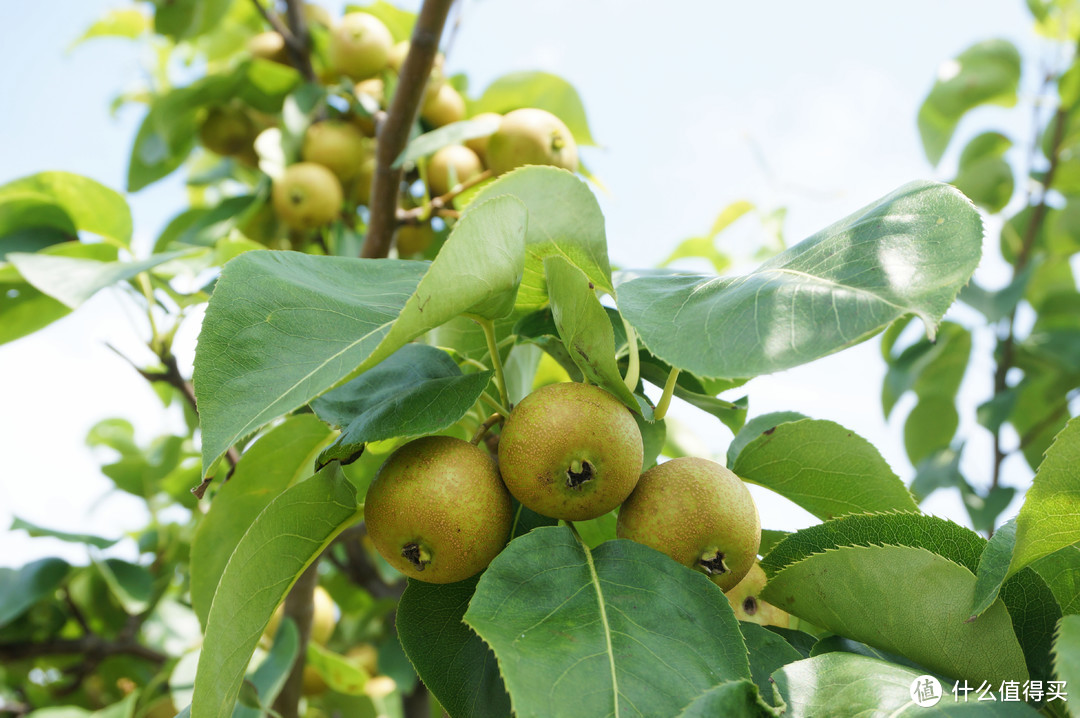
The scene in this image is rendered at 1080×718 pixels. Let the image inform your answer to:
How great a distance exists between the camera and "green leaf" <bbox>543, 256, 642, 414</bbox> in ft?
2.45

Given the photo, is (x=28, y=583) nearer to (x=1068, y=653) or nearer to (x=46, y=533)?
(x=46, y=533)

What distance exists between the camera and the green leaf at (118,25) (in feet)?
9.23

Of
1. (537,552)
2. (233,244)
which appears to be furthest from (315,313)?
(233,244)

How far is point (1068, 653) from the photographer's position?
59cm

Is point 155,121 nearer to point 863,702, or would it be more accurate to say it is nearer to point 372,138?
point 372,138

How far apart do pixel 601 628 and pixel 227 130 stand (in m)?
2.01

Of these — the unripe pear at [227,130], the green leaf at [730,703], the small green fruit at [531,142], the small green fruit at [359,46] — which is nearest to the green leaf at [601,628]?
the green leaf at [730,703]

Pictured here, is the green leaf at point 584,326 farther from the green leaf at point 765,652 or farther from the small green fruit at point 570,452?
the green leaf at point 765,652

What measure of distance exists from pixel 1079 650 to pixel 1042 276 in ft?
A: 9.43

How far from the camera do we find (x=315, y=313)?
2.35 feet

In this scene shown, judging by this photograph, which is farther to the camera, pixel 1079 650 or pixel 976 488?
pixel 976 488

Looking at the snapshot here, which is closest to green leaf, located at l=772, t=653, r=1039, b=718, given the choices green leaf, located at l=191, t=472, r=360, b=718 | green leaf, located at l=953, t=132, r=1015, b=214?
green leaf, located at l=191, t=472, r=360, b=718

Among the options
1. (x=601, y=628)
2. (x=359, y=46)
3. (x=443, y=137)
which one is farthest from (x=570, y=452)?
(x=359, y=46)

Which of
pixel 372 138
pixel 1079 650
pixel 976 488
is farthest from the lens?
pixel 976 488
